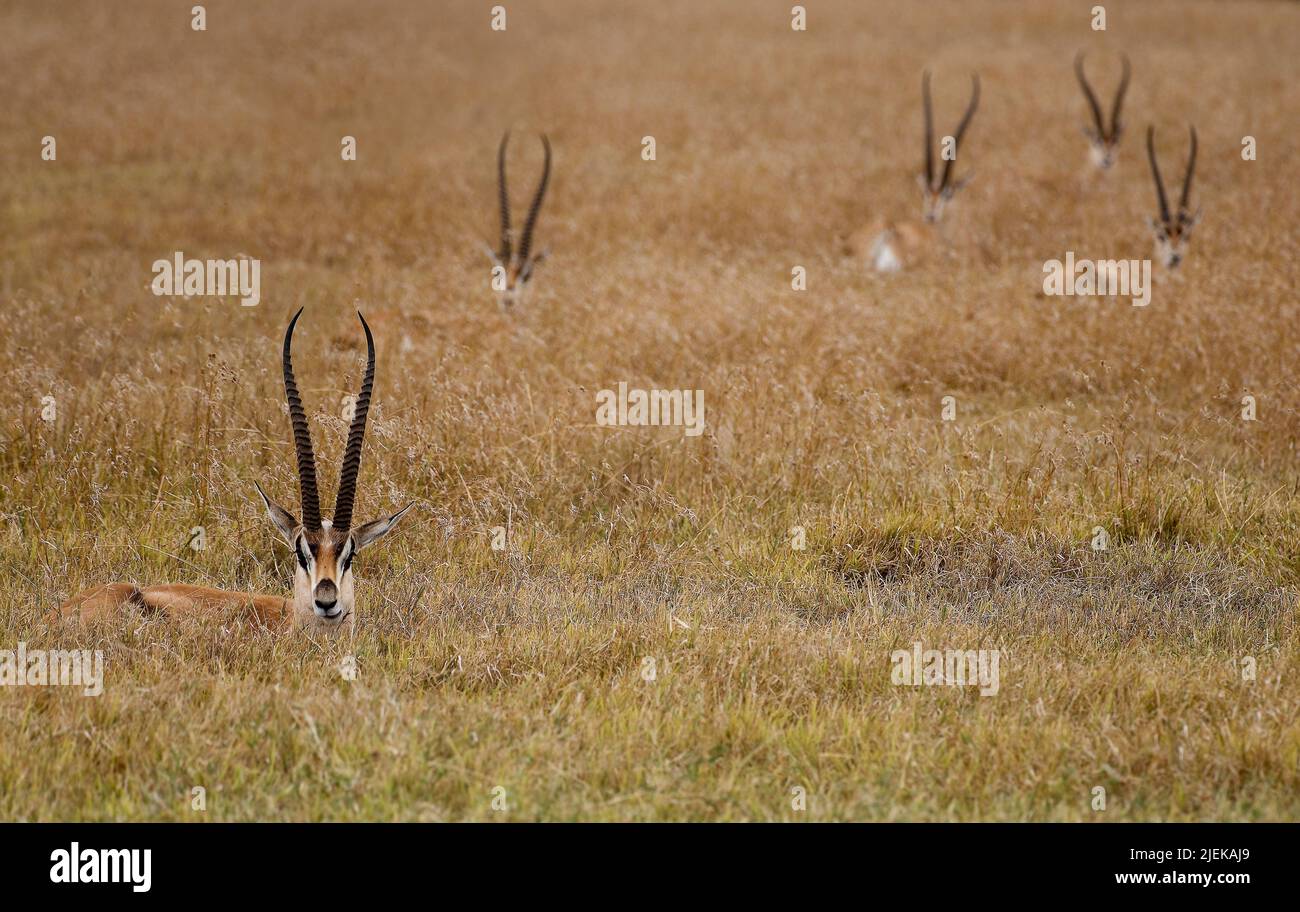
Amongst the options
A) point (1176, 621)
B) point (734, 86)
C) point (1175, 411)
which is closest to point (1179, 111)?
point (734, 86)

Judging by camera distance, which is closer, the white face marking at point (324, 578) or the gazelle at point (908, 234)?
the white face marking at point (324, 578)

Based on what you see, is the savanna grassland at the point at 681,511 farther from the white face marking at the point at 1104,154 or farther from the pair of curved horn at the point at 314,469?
the white face marking at the point at 1104,154

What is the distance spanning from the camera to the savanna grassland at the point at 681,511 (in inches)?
173

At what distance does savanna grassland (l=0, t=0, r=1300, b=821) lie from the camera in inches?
173

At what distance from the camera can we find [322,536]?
532 centimetres

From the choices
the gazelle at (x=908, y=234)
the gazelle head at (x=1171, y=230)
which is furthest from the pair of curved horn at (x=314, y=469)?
the gazelle head at (x=1171, y=230)

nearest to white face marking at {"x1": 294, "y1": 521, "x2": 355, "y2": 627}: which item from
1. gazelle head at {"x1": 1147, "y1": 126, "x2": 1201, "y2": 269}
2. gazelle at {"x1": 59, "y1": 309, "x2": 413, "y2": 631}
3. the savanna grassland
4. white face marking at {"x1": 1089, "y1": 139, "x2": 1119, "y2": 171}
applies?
gazelle at {"x1": 59, "y1": 309, "x2": 413, "y2": 631}

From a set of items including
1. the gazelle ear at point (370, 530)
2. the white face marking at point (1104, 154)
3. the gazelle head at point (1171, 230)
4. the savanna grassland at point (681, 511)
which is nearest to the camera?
the savanna grassland at point (681, 511)

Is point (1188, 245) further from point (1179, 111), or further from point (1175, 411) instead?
point (1179, 111)

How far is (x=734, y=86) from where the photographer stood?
27328mm

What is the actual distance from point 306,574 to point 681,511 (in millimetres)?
2519

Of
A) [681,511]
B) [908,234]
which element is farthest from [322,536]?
[908,234]

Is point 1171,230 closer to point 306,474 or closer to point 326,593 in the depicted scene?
point 306,474

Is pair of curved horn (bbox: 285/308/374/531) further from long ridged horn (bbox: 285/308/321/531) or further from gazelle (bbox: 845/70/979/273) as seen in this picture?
gazelle (bbox: 845/70/979/273)
